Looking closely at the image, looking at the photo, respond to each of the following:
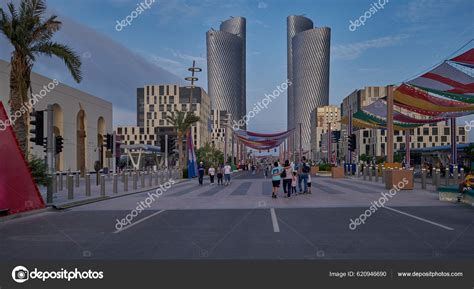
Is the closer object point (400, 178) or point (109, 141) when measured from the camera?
point (400, 178)

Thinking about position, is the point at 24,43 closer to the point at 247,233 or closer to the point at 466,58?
the point at 247,233

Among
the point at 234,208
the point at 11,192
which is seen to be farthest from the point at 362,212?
the point at 11,192

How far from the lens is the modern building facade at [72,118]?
199ft

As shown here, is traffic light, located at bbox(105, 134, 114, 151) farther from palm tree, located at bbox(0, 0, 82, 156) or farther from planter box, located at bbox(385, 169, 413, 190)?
planter box, located at bbox(385, 169, 413, 190)

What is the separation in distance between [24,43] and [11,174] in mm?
6845

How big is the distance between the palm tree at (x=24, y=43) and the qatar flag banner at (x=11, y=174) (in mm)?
3387

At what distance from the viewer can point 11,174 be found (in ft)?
45.5

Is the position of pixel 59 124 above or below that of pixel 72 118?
below

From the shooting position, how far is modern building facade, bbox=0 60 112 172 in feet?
199

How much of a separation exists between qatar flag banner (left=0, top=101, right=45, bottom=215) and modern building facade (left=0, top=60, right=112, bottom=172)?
1663 inches

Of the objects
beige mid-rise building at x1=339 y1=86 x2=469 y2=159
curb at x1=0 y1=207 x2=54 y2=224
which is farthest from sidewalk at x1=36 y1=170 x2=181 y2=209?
beige mid-rise building at x1=339 y1=86 x2=469 y2=159

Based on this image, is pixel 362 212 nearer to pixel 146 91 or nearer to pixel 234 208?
pixel 234 208

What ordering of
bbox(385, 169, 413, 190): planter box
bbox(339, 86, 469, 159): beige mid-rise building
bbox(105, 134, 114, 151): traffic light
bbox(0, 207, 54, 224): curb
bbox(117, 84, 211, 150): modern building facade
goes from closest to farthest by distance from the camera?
bbox(0, 207, 54, 224): curb, bbox(385, 169, 413, 190): planter box, bbox(105, 134, 114, 151): traffic light, bbox(339, 86, 469, 159): beige mid-rise building, bbox(117, 84, 211, 150): modern building facade

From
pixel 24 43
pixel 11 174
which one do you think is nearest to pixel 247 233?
pixel 11 174
